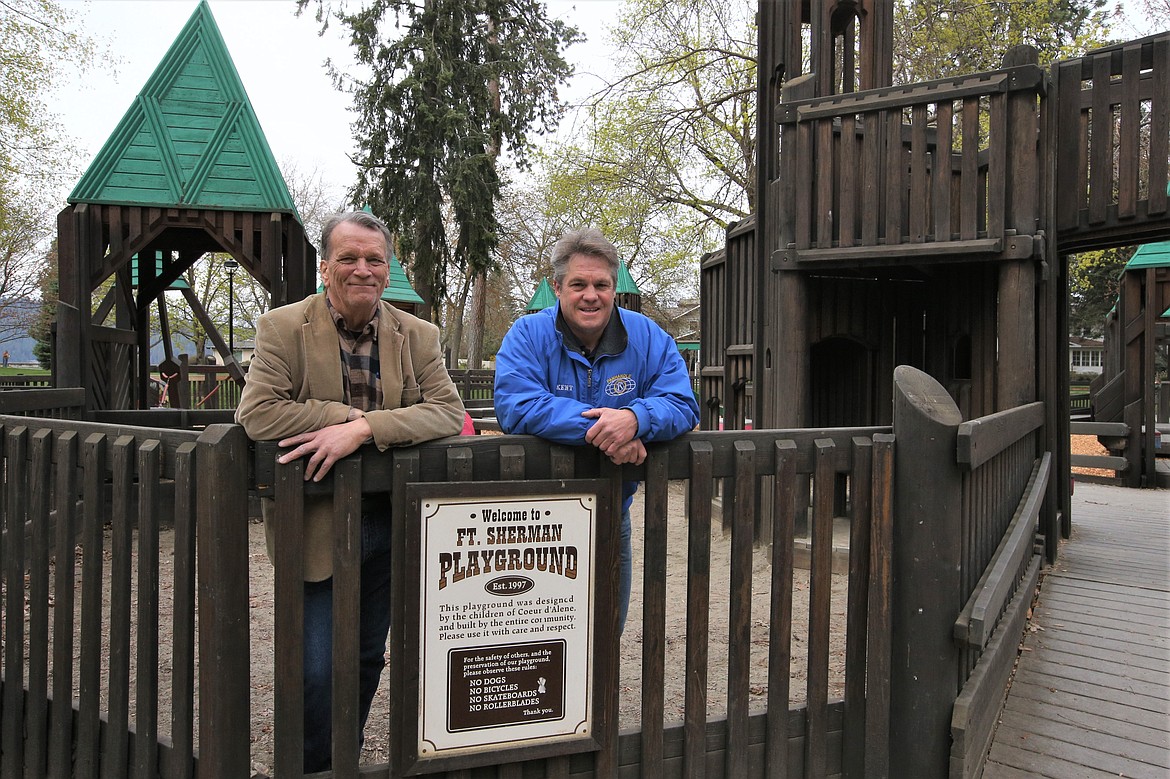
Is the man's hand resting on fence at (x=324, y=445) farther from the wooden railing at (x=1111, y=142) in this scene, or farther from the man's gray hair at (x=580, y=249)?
the wooden railing at (x=1111, y=142)

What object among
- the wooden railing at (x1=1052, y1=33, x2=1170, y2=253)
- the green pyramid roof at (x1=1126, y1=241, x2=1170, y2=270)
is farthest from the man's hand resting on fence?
the green pyramid roof at (x1=1126, y1=241, x2=1170, y2=270)

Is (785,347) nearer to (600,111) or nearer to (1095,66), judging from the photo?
(1095,66)

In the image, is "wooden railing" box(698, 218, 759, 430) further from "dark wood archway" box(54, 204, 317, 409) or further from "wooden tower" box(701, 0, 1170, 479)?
"dark wood archway" box(54, 204, 317, 409)

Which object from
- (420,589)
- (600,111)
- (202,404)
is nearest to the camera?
(420,589)

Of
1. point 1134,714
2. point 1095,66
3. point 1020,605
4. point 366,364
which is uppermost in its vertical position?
point 1095,66

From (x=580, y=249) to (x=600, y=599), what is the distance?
1175 millimetres

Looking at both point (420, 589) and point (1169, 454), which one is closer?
point (420, 589)

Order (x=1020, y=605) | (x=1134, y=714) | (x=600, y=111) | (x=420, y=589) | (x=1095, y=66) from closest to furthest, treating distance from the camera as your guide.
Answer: (x=420, y=589) → (x=1134, y=714) → (x=1020, y=605) → (x=1095, y=66) → (x=600, y=111)

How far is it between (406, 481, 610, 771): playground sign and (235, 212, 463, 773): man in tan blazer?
0.28 metres

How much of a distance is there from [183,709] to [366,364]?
1.16 m

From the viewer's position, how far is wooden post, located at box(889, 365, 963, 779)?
2750 mm

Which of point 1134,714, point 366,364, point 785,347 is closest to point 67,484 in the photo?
point 366,364

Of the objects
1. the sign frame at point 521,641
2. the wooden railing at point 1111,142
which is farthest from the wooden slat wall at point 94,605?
the wooden railing at point 1111,142

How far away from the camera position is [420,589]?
7.46ft
